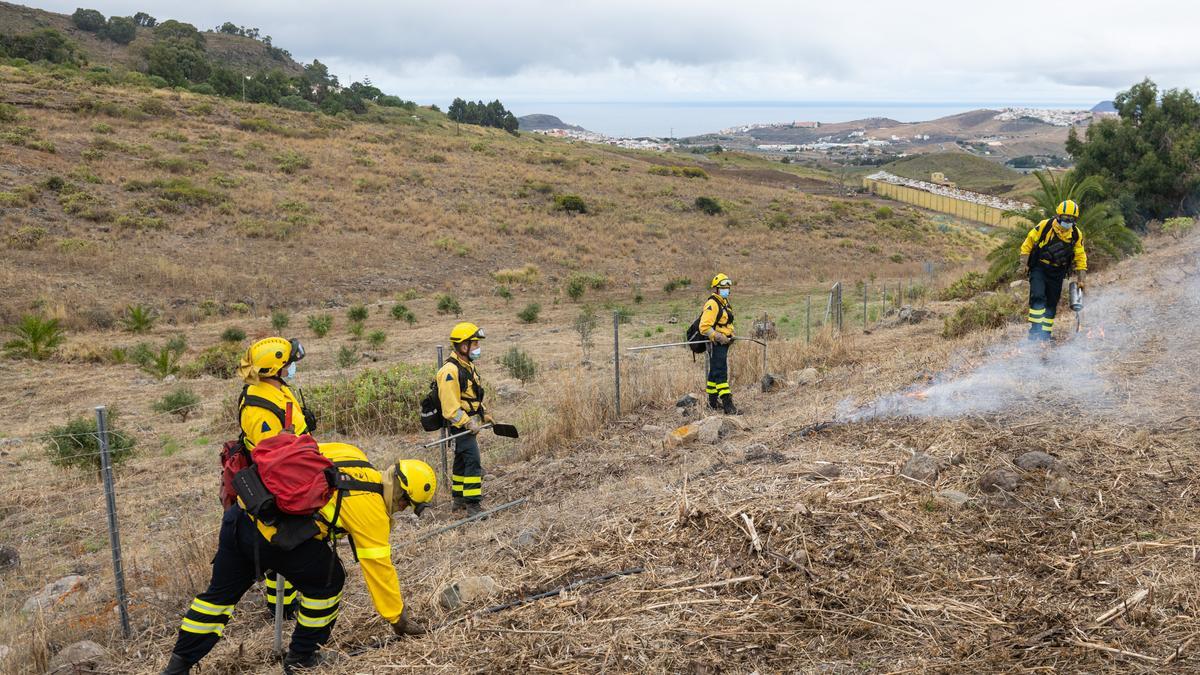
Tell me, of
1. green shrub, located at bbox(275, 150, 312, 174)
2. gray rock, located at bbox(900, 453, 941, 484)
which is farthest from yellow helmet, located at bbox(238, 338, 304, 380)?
green shrub, located at bbox(275, 150, 312, 174)

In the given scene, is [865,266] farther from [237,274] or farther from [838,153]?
[838,153]

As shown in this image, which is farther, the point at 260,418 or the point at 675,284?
the point at 675,284

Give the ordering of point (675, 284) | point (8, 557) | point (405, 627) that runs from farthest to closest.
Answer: point (675, 284)
point (8, 557)
point (405, 627)

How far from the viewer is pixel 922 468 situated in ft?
18.2

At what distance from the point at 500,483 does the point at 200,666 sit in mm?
3635

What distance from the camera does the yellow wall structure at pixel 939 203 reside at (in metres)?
56.1

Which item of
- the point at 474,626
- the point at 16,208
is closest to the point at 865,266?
the point at 16,208

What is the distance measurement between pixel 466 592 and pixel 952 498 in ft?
9.80

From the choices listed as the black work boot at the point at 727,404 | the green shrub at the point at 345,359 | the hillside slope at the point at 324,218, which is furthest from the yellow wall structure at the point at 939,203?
the black work boot at the point at 727,404

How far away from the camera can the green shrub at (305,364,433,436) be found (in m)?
10.2

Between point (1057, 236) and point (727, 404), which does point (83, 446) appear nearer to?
point (727, 404)

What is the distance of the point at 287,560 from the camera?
3.96 metres

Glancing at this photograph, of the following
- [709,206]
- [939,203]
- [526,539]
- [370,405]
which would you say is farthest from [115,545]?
[939,203]

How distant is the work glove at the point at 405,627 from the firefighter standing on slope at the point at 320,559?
70 millimetres
